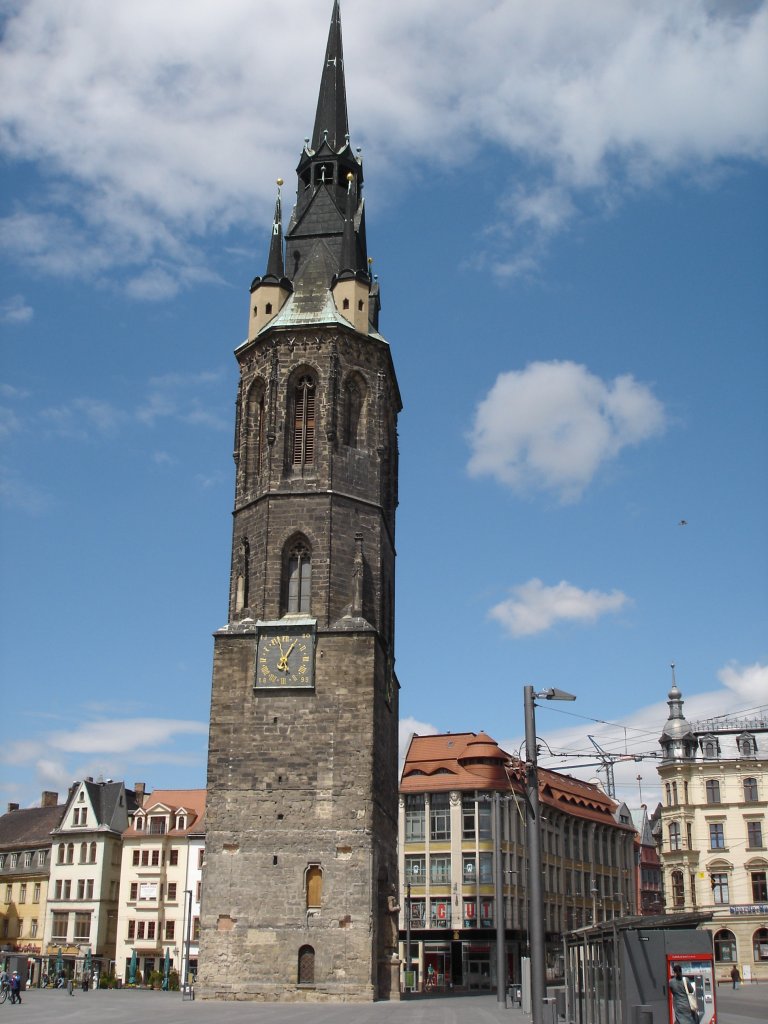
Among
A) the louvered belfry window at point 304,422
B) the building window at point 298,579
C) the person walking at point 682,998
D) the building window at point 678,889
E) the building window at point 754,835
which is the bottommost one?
the person walking at point 682,998

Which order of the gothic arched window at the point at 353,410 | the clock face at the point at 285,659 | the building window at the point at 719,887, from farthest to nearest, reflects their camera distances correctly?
the building window at the point at 719,887 < the gothic arched window at the point at 353,410 < the clock face at the point at 285,659

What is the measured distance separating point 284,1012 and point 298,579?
14207 millimetres

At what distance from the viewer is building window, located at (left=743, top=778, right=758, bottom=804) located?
6296 cm

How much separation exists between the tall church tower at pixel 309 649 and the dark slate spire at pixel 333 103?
246cm

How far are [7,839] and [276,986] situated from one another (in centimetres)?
4152

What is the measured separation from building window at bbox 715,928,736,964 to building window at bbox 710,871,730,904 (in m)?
1.65

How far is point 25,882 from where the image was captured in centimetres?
6425

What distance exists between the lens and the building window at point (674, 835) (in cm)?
6444

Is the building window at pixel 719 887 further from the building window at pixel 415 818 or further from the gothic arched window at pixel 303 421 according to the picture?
the gothic arched window at pixel 303 421

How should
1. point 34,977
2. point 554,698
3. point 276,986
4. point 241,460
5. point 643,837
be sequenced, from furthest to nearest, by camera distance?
Result: point 643,837 → point 34,977 → point 241,460 → point 276,986 → point 554,698

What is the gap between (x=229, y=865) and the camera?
112 ft

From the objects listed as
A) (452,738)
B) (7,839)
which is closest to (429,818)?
(452,738)

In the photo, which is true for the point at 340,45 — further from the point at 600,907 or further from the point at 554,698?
the point at 600,907

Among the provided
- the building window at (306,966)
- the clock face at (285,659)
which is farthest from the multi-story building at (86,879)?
the clock face at (285,659)
